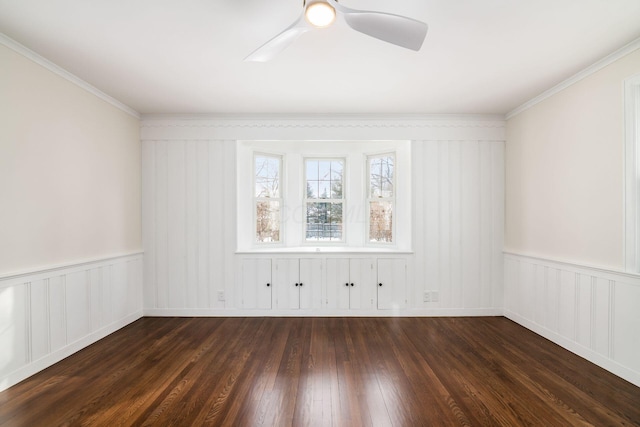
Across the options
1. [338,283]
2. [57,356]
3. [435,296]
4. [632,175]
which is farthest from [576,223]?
[57,356]

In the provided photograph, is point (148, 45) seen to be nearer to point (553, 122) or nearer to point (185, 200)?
point (185, 200)

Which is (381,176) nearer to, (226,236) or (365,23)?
(226,236)

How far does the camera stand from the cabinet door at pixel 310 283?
4062mm

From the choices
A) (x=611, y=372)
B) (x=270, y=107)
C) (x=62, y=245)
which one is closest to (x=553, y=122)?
(x=611, y=372)

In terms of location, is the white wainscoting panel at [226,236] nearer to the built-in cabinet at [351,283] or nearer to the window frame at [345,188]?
the built-in cabinet at [351,283]

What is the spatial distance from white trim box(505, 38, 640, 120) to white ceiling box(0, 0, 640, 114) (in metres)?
0.07

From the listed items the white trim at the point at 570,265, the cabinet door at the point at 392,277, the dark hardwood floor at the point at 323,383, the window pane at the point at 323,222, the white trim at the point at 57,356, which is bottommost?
the dark hardwood floor at the point at 323,383

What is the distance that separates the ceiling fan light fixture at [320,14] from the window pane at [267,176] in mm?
3006

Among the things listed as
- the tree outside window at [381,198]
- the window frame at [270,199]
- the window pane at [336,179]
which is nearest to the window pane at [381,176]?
the tree outside window at [381,198]

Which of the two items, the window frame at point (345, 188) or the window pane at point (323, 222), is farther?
the window pane at point (323, 222)

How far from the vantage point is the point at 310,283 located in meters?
4.07

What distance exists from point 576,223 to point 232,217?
12.6 feet

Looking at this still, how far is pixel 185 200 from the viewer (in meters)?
4.06

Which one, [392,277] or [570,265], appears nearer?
[570,265]
